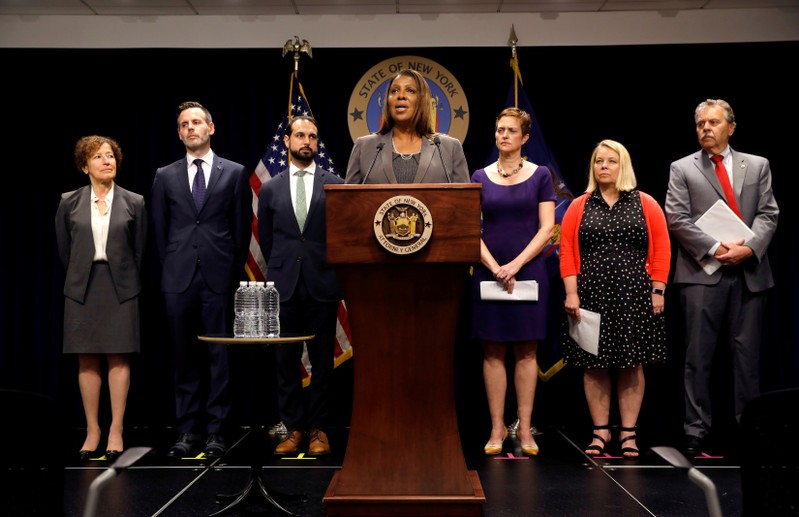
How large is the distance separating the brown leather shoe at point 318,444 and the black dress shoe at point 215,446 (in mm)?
479

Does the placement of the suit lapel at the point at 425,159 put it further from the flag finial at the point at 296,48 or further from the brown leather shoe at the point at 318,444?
the flag finial at the point at 296,48

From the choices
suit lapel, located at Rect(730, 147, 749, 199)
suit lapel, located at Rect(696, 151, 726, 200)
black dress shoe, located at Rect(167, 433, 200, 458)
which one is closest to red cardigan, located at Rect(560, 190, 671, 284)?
suit lapel, located at Rect(696, 151, 726, 200)

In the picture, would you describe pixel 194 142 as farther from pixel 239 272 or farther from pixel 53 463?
pixel 53 463

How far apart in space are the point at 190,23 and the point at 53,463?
14.7 feet

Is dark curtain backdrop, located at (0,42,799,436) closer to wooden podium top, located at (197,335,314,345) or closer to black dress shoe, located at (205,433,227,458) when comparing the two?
black dress shoe, located at (205,433,227,458)

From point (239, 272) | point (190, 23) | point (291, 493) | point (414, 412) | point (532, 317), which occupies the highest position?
point (190, 23)

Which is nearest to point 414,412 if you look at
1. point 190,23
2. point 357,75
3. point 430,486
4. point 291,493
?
point 430,486

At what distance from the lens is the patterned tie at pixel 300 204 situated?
4094 mm

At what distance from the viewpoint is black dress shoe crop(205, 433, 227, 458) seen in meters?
3.99

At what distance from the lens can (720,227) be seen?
13.8 feet

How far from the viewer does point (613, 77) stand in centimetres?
522

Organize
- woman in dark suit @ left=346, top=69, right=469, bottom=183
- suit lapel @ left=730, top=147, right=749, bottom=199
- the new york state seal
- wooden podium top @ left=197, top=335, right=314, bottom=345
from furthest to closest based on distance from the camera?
1. suit lapel @ left=730, top=147, right=749, bottom=199
2. woman in dark suit @ left=346, top=69, right=469, bottom=183
3. wooden podium top @ left=197, top=335, right=314, bottom=345
4. the new york state seal

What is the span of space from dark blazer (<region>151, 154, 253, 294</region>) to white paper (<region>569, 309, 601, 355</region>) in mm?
1960

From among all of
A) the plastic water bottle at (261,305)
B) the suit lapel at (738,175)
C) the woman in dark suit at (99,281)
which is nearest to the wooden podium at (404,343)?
the plastic water bottle at (261,305)
